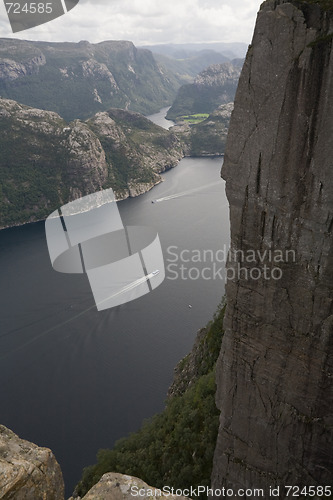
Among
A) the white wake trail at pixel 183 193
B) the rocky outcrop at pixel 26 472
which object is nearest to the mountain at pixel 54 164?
the white wake trail at pixel 183 193

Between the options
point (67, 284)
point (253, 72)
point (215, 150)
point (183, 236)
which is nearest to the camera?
point (253, 72)

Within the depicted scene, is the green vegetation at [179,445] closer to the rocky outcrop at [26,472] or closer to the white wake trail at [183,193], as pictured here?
the rocky outcrop at [26,472]

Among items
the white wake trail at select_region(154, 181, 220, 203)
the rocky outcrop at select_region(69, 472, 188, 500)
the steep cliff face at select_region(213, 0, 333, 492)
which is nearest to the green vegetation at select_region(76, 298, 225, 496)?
the steep cliff face at select_region(213, 0, 333, 492)

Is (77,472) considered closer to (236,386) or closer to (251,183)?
(236,386)

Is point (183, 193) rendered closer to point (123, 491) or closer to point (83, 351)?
point (83, 351)

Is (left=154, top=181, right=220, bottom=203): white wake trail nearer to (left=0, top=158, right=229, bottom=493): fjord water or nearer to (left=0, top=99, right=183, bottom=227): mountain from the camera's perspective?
(left=0, top=99, right=183, bottom=227): mountain

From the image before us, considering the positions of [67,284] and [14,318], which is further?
[67,284]

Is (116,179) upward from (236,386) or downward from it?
downward

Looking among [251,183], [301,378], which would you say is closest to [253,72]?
[251,183]
